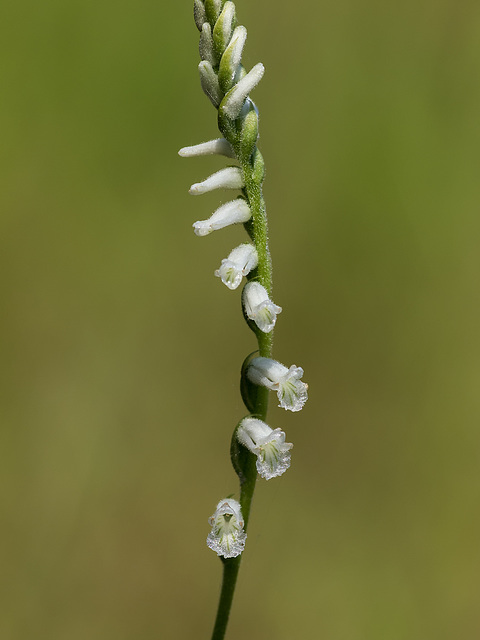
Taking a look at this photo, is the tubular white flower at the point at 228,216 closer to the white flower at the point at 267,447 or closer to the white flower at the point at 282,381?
the white flower at the point at 282,381

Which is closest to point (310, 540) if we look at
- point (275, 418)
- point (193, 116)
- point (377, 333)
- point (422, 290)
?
point (275, 418)

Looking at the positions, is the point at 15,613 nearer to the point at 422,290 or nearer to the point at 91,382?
the point at 91,382

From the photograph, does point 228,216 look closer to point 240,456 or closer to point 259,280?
point 259,280

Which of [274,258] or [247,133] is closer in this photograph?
[247,133]

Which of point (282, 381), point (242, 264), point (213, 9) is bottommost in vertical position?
point (282, 381)

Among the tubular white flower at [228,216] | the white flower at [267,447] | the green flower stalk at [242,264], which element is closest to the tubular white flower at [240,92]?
the green flower stalk at [242,264]

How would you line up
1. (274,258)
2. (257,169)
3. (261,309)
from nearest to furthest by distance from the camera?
(261,309) < (257,169) < (274,258)

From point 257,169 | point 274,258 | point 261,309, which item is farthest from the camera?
point 274,258

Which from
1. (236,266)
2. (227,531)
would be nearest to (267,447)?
A: (227,531)
